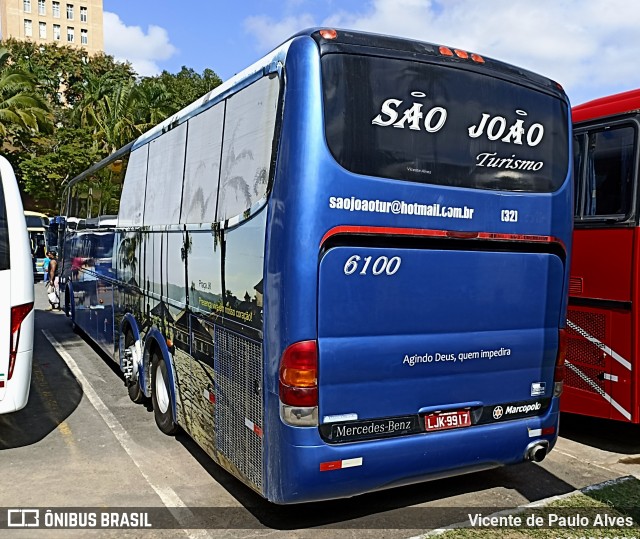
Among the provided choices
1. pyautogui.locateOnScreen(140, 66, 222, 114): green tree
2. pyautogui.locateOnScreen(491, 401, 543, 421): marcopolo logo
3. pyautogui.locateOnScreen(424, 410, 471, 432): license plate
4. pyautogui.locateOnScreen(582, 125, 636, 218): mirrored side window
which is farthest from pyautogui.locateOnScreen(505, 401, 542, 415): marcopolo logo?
pyautogui.locateOnScreen(140, 66, 222, 114): green tree

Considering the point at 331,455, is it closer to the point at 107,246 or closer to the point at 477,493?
the point at 477,493

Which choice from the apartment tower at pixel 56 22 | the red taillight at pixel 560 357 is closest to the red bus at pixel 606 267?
the red taillight at pixel 560 357

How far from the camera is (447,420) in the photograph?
443cm

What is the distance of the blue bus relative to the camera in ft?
12.7

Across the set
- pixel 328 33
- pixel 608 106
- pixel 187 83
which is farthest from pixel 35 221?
pixel 328 33

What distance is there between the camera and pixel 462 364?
4441 mm

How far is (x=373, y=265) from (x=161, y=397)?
3.57 meters

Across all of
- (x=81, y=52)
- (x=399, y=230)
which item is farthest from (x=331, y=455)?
(x=81, y=52)

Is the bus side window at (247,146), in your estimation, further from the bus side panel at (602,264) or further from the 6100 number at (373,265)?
the bus side panel at (602,264)

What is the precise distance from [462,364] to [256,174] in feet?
6.48

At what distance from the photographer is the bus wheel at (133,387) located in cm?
764

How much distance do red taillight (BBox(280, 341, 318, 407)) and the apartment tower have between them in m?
79.4

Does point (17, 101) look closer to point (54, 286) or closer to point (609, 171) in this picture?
point (54, 286)

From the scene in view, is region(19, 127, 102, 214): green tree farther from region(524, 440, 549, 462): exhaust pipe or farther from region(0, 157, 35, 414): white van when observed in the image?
region(524, 440, 549, 462): exhaust pipe
